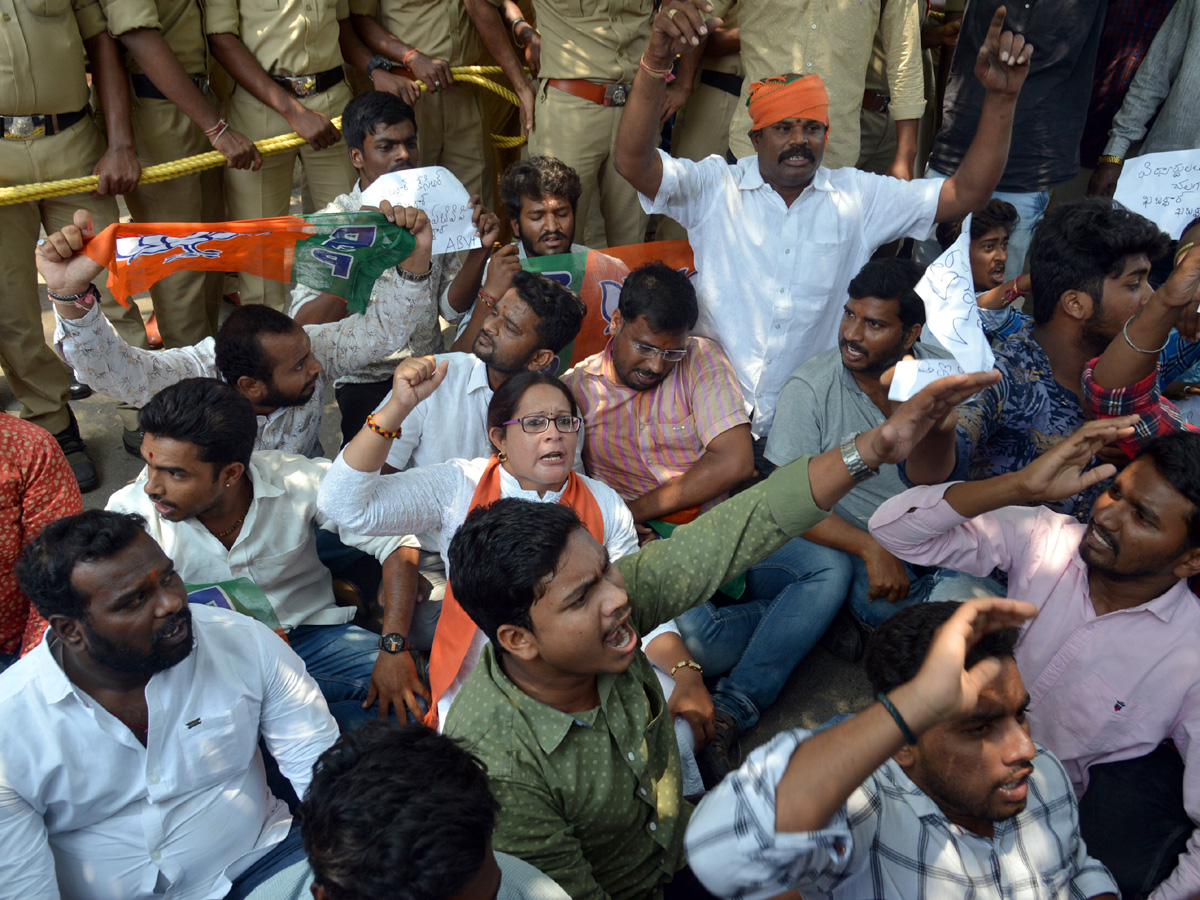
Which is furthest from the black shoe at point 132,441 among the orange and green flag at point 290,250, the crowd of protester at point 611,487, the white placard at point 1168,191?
the white placard at point 1168,191

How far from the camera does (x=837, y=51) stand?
173 inches

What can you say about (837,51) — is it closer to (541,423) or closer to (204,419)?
(541,423)

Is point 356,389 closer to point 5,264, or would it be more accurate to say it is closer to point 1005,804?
point 5,264

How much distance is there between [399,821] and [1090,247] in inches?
114

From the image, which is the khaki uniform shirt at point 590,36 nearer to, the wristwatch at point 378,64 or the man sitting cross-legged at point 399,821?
the wristwatch at point 378,64

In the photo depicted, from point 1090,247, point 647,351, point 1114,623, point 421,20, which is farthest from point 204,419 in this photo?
point 421,20

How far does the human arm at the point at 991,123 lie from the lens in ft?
10.7

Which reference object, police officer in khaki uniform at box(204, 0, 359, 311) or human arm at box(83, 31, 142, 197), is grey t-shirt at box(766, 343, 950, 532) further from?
human arm at box(83, 31, 142, 197)

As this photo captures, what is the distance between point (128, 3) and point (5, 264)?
1278 millimetres

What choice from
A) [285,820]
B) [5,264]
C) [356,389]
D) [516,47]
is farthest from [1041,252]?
[5,264]

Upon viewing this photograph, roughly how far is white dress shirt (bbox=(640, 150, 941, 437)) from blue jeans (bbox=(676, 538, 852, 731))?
91 cm

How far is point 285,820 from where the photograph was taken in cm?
238

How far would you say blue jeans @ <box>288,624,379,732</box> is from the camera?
9.49 ft

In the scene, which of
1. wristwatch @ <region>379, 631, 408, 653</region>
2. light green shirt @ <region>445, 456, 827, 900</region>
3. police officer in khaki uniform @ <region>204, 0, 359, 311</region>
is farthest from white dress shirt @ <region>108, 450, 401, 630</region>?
police officer in khaki uniform @ <region>204, 0, 359, 311</region>
